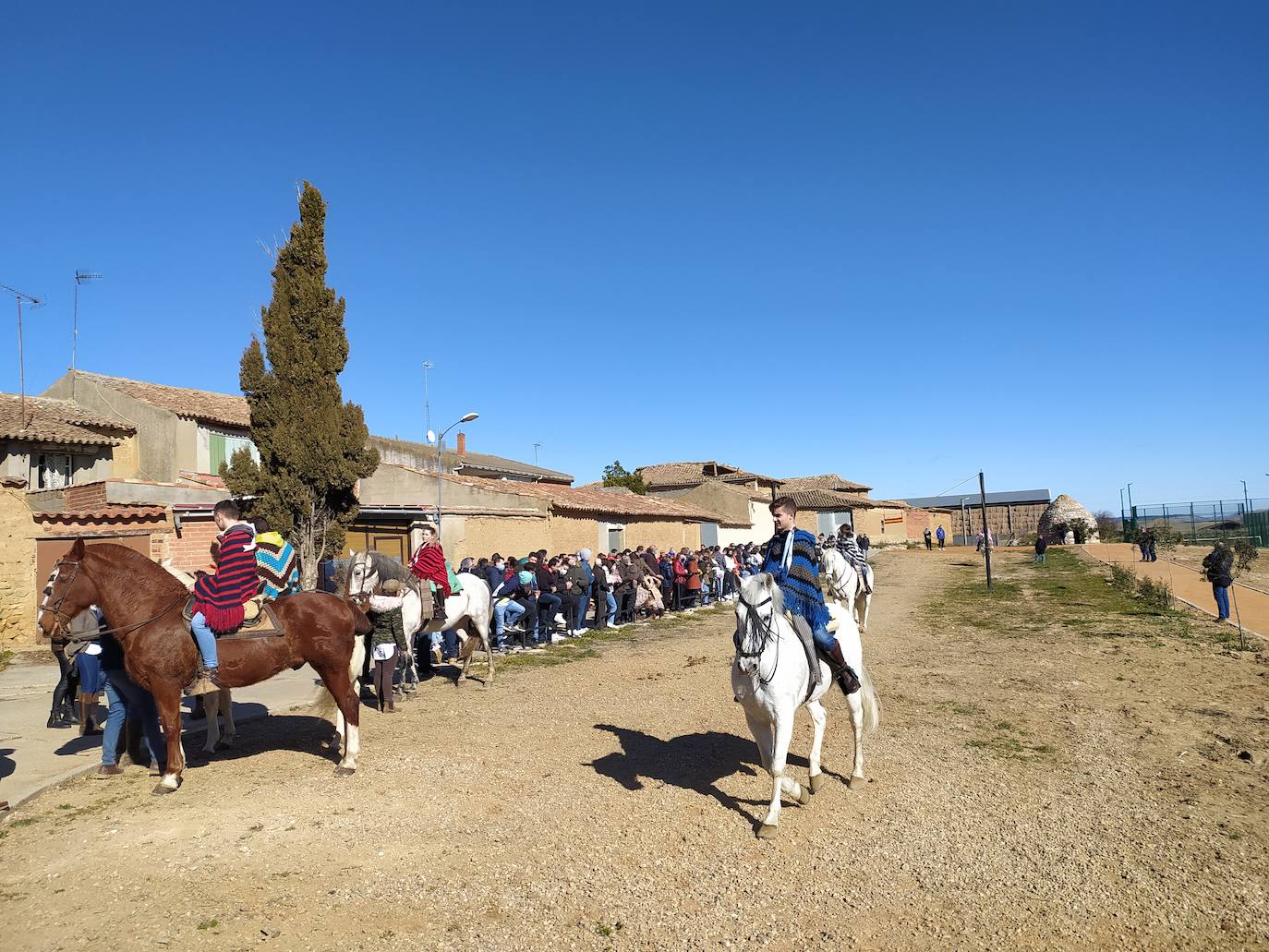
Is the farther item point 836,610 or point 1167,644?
point 1167,644

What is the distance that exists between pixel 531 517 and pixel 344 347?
672cm

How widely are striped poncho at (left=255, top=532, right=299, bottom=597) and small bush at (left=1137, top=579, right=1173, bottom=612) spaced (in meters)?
18.5

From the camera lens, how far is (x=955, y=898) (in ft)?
14.9

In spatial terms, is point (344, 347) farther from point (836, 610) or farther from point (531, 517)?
point (836, 610)

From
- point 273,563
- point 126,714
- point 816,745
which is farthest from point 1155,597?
point 126,714

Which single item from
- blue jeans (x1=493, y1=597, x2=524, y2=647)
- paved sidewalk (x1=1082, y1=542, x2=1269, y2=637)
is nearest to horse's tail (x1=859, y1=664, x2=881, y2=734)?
blue jeans (x1=493, y1=597, x2=524, y2=647)

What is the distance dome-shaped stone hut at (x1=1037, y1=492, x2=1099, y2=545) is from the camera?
4997 centimetres

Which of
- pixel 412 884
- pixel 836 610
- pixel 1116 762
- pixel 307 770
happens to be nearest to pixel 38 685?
pixel 307 770

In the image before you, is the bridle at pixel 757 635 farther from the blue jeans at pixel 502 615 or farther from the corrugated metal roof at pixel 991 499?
the corrugated metal roof at pixel 991 499

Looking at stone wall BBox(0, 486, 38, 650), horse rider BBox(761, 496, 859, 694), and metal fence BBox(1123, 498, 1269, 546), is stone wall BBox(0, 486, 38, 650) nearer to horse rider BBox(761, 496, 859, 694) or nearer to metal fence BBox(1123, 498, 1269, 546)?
horse rider BBox(761, 496, 859, 694)

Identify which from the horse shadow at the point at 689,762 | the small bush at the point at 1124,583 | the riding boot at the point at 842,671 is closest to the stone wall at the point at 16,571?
the horse shadow at the point at 689,762

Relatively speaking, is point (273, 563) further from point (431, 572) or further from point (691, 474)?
point (691, 474)

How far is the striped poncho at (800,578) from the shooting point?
6.27 m

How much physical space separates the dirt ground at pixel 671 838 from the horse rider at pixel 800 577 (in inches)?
48.6
